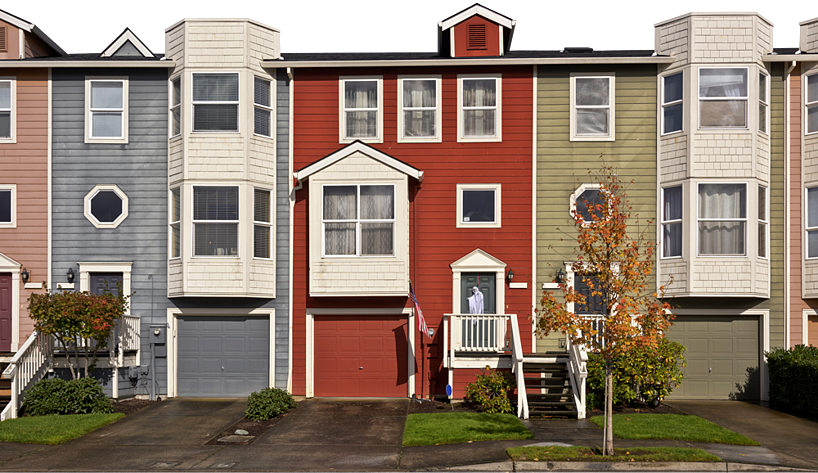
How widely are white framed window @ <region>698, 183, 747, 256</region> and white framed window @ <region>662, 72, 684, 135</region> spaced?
5.47 ft

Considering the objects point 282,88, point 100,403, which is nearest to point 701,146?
point 282,88

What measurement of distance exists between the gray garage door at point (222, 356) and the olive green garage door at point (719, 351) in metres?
10.4

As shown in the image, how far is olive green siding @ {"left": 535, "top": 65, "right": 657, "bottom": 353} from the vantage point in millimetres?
18672

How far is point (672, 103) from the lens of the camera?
729 inches

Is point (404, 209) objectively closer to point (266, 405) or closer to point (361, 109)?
point (361, 109)

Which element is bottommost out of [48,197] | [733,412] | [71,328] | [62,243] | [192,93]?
[733,412]

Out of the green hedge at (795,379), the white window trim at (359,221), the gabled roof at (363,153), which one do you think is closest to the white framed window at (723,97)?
the green hedge at (795,379)

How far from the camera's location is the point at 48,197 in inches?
742

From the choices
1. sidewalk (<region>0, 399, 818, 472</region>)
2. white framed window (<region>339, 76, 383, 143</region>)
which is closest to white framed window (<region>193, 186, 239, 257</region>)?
white framed window (<region>339, 76, 383, 143</region>)

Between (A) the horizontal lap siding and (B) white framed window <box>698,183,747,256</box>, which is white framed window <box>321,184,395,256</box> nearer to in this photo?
(A) the horizontal lap siding

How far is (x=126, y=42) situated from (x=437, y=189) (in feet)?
30.6

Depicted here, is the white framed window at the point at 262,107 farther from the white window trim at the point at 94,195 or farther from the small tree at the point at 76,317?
the small tree at the point at 76,317

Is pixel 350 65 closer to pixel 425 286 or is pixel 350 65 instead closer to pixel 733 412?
pixel 425 286

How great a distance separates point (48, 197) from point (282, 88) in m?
6.55
